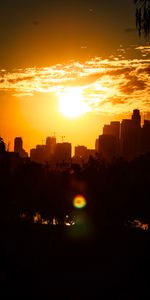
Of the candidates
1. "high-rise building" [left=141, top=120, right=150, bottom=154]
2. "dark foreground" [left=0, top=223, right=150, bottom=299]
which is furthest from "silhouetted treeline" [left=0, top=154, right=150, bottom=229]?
"high-rise building" [left=141, top=120, right=150, bottom=154]

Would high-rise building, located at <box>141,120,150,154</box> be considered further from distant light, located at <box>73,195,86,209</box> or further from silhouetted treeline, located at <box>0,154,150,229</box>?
distant light, located at <box>73,195,86,209</box>

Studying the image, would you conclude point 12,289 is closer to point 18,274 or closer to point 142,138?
point 18,274

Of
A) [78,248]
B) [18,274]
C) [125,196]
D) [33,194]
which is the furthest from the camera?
[33,194]

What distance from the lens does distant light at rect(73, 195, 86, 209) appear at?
44894 millimetres

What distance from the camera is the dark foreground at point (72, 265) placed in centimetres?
1363

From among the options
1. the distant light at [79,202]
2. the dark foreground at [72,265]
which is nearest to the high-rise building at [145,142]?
the distant light at [79,202]

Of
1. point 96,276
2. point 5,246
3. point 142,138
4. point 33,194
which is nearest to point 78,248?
point 5,246

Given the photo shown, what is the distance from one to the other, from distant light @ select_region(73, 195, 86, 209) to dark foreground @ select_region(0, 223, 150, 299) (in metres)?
19.7

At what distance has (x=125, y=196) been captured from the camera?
1638 inches

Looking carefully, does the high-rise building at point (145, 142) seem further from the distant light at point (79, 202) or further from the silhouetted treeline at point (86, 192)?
the distant light at point (79, 202)

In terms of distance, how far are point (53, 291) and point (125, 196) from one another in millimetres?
28543

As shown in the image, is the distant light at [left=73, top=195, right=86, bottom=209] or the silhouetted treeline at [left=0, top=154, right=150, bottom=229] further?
the distant light at [left=73, top=195, right=86, bottom=209]

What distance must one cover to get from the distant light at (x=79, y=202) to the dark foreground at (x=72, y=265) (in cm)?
1966

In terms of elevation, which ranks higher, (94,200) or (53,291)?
(94,200)
